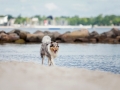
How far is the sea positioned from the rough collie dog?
0.06m

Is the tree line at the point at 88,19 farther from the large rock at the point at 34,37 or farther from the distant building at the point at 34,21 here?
the large rock at the point at 34,37

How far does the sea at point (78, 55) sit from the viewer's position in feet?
19.5

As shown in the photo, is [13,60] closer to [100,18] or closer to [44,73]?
[44,73]

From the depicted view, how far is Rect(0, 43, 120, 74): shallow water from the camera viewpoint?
5.93 meters

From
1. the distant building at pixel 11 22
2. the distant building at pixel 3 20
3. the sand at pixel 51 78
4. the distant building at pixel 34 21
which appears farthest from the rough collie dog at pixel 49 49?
the distant building at pixel 3 20

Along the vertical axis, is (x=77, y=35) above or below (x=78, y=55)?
above

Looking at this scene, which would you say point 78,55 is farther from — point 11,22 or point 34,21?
point 11,22

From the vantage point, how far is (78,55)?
6.02 meters

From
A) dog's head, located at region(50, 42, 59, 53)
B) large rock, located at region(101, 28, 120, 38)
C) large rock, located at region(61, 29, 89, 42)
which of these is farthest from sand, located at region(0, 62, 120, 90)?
large rock, located at region(101, 28, 120, 38)

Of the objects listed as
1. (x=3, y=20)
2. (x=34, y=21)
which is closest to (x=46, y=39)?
(x=34, y=21)

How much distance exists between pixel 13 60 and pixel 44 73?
562 mm

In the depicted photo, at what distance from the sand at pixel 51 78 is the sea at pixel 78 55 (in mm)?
92

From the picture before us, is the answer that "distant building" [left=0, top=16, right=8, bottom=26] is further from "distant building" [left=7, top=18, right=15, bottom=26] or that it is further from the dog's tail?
the dog's tail

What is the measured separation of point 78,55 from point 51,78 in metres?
0.60
